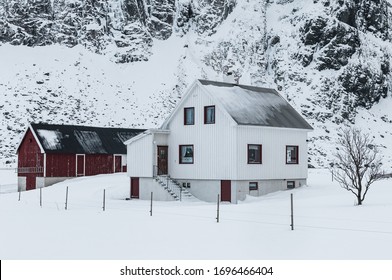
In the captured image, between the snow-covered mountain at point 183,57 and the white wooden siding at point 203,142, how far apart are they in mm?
46760

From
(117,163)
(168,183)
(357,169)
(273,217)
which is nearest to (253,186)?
(168,183)

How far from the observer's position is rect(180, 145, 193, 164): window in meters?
42.5

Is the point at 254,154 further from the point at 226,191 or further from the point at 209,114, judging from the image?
the point at 209,114

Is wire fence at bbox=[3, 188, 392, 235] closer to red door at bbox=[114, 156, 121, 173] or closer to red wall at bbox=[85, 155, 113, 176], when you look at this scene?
red wall at bbox=[85, 155, 113, 176]

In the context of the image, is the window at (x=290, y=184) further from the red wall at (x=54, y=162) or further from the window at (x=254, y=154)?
the red wall at (x=54, y=162)

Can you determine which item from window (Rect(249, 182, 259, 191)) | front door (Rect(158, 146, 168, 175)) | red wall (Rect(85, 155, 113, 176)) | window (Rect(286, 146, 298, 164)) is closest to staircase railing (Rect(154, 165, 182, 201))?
front door (Rect(158, 146, 168, 175))

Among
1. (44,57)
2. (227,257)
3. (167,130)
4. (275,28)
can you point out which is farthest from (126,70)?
(227,257)

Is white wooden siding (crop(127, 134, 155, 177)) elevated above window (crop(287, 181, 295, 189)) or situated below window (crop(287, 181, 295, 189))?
above

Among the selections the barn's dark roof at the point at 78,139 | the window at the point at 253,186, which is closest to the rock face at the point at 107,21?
the barn's dark roof at the point at 78,139

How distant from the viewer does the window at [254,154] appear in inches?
1609

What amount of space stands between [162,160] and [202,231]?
2140 cm

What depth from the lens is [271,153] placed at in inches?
1672

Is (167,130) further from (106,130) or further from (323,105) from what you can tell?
(323,105)

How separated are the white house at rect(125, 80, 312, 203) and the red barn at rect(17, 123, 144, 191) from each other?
1436 centimetres
